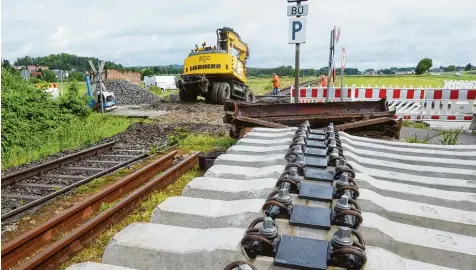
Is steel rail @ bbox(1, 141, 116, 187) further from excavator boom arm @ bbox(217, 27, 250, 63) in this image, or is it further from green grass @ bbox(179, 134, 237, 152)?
excavator boom arm @ bbox(217, 27, 250, 63)

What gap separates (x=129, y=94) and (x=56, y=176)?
1736 centimetres

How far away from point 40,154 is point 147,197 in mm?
4730

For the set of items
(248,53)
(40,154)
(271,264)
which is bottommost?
(40,154)

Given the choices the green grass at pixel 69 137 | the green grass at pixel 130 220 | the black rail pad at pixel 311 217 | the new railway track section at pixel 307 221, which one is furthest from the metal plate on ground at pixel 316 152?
the green grass at pixel 69 137

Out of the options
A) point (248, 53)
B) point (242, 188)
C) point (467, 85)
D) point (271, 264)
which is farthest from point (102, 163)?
point (467, 85)

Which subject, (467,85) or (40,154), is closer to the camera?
(40,154)

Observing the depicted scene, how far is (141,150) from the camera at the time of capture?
7.46m

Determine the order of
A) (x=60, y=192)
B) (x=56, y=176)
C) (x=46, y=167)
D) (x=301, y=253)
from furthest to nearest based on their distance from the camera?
(x=46, y=167) < (x=56, y=176) < (x=60, y=192) < (x=301, y=253)

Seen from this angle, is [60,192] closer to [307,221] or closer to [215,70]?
[307,221]

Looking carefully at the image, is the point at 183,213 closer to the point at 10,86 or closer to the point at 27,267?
the point at 27,267

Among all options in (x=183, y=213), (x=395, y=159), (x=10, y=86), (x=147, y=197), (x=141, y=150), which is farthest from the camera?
(x=10, y=86)

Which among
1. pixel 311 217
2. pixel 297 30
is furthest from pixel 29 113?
pixel 311 217

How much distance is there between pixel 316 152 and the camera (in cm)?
246

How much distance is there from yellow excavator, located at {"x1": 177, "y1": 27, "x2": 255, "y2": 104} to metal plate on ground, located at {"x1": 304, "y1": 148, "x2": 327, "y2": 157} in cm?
1365
